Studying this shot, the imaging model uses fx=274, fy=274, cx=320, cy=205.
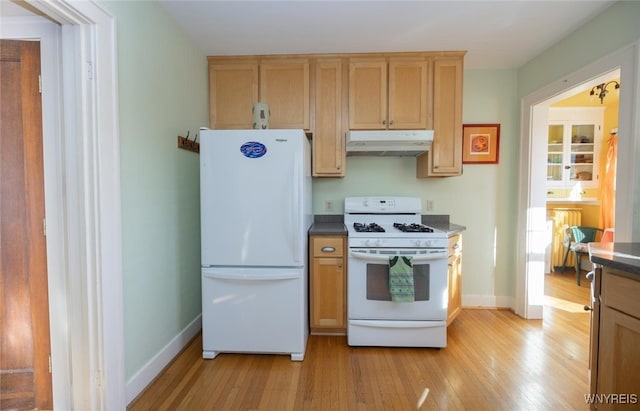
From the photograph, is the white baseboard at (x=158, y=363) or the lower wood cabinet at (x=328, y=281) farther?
the lower wood cabinet at (x=328, y=281)

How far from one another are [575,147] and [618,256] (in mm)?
3853

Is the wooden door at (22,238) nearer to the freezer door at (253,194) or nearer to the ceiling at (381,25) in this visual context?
the freezer door at (253,194)

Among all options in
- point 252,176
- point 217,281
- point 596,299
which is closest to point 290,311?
point 217,281

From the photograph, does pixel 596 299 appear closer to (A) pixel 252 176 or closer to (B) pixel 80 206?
(A) pixel 252 176

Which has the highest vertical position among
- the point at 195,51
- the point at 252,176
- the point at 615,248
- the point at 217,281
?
the point at 195,51

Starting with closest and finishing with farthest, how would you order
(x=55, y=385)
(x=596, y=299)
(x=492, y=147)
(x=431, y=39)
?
1. (x=596, y=299)
2. (x=55, y=385)
3. (x=431, y=39)
4. (x=492, y=147)

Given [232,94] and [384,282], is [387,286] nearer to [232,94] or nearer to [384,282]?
[384,282]

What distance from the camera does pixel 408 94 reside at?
2506 millimetres

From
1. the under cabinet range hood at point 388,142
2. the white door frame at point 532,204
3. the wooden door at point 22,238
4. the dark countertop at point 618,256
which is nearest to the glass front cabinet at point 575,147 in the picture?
the white door frame at point 532,204

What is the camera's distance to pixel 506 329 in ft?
7.95

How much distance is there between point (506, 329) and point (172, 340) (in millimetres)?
2755

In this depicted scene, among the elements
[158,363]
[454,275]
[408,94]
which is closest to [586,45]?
[408,94]

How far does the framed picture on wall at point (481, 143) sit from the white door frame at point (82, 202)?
2914mm

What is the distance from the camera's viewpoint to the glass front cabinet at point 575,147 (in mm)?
3932
